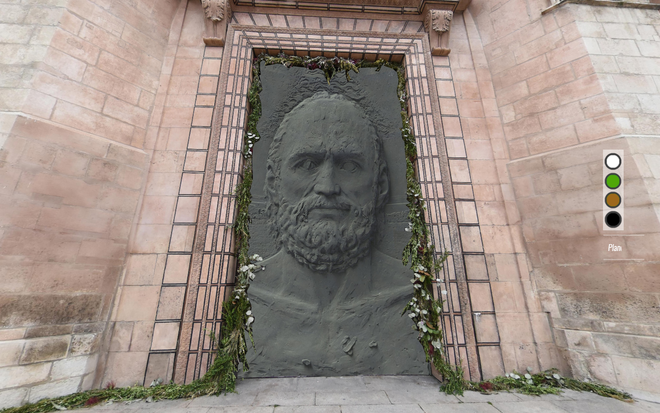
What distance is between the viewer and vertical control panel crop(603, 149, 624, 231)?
3.02 metres

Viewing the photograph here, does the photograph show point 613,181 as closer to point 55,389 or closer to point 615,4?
point 615,4

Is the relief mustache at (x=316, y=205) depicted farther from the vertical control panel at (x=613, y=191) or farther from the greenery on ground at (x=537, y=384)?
the vertical control panel at (x=613, y=191)

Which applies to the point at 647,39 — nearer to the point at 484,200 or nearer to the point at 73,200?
the point at 484,200

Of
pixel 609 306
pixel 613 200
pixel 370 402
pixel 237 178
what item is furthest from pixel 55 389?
pixel 613 200

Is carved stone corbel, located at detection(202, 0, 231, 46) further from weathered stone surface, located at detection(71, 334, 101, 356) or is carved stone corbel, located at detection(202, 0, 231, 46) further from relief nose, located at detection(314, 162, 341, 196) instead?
weathered stone surface, located at detection(71, 334, 101, 356)

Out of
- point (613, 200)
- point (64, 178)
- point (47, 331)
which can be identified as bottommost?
point (47, 331)

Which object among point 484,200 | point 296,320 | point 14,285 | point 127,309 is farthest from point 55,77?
point 484,200

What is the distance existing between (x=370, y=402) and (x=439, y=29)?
480cm

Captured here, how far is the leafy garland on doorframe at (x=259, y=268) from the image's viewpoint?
2906 millimetres

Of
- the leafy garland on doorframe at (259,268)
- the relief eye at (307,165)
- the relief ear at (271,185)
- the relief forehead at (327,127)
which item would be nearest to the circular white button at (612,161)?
the leafy garland on doorframe at (259,268)

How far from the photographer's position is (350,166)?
3.82 metres

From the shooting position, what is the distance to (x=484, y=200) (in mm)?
3670

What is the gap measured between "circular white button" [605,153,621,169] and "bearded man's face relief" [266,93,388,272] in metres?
2.42

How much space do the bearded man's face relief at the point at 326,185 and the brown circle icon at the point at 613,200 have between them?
2.40 metres
